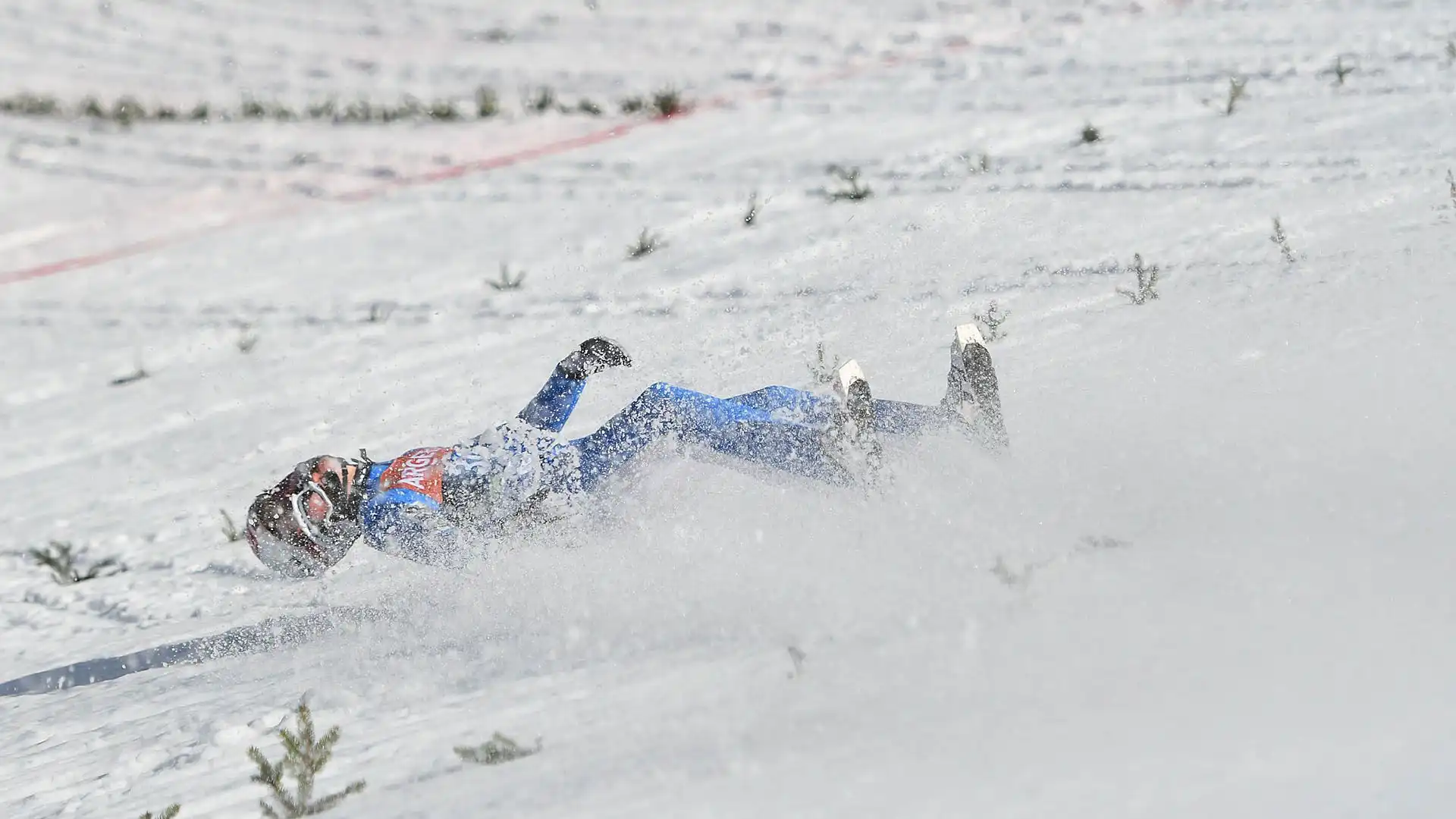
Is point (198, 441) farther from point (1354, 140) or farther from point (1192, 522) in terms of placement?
point (1354, 140)

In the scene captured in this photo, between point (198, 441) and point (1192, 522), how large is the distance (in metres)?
4.91

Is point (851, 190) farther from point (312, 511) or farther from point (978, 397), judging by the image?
point (312, 511)

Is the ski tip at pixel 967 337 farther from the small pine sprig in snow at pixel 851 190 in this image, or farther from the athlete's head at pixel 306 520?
the small pine sprig in snow at pixel 851 190

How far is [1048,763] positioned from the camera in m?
1.95

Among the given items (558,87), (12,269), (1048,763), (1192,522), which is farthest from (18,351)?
(1048,763)

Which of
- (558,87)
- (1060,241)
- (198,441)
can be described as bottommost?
(198,441)

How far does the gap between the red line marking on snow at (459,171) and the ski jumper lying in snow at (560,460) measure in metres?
4.92

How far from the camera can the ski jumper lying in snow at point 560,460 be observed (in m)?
4.07

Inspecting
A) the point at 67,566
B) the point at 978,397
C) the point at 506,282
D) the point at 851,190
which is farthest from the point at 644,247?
the point at 978,397

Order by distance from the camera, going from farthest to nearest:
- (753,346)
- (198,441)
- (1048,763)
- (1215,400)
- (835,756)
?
(198,441)
(753,346)
(1215,400)
(835,756)
(1048,763)

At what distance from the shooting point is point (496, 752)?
107 inches

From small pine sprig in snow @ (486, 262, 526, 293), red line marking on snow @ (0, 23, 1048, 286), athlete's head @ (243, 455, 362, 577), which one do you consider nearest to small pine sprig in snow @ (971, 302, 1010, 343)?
athlete's head @ (243, 455, 362, 577)

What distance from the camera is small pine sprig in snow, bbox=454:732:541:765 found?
272cm

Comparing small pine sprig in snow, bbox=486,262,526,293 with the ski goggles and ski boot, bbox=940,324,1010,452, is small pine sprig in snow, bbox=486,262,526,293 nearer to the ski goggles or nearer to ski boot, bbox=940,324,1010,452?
the ski goggles
